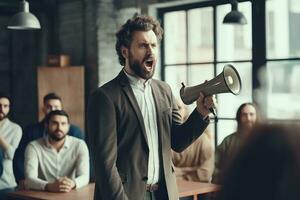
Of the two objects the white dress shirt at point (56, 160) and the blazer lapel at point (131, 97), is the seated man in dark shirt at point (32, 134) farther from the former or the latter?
the blazer lapel at point (131, 97)

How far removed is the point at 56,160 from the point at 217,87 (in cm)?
210

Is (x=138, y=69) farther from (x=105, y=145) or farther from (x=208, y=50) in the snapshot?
(x=208, y=50)

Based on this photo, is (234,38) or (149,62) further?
(234,38)

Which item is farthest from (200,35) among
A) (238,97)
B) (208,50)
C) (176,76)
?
(238,97)

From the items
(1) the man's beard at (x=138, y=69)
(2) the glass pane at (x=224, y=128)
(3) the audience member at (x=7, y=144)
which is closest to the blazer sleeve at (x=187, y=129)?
(1) the man's beard at (x=138, y=69)

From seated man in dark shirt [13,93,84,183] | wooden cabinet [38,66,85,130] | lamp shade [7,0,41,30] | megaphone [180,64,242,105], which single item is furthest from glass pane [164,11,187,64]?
megaphone [180,64,242,105]

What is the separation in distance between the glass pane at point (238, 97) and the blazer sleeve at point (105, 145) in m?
3.05

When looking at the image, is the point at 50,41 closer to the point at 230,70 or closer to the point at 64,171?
the point at 64,171

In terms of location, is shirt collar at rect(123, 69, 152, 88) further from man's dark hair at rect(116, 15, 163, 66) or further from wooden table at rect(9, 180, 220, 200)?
wooden table at rect(9, 180, 220, 200)

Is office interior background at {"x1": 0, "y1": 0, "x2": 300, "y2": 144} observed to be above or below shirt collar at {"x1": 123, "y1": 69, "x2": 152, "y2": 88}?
above

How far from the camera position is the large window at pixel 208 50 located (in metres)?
5.04

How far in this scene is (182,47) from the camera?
566cm

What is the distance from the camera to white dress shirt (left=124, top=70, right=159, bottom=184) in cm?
217

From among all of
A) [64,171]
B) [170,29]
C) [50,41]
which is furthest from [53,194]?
[50,41]
